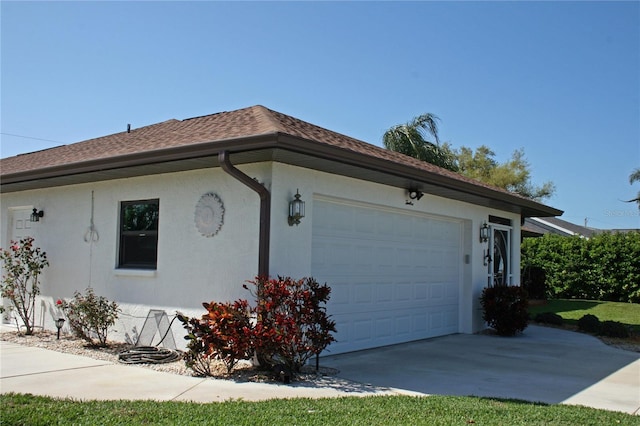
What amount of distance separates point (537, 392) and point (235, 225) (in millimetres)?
4637

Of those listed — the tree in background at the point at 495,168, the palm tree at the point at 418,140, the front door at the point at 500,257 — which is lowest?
the front door at the point at 500,257

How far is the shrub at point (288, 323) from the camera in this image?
24.2 ft

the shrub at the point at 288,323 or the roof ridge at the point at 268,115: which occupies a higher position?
the roof ridge at the point at 268,115

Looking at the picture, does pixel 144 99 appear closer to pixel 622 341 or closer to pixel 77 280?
pixel 77 280

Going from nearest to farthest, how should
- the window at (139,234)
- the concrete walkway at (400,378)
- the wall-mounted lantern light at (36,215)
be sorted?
the concrete walkway at (400,378) < the window at (139,234) < the wall-mounted lantern light at (36,215)

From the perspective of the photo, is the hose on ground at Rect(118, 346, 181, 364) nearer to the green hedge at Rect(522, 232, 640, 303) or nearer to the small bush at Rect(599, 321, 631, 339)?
the small bush at Rect(599, 321, 631, 339)

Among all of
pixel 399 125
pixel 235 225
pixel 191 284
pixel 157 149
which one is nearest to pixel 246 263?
pixel 235 225

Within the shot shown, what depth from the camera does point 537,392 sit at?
288 inches

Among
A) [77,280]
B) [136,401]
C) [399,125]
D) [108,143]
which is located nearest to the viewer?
[136,401]

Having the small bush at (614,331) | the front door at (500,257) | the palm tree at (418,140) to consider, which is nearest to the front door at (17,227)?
the front door at (500,257)

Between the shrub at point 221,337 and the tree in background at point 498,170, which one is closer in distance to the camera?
the shrub at point 221,337

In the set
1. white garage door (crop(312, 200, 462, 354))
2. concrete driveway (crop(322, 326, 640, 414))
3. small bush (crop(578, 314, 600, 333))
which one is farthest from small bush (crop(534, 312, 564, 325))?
white garage door (crop(312, 200, 462, 354))

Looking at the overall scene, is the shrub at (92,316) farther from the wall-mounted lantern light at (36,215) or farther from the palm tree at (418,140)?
the palm tree at (418,140)

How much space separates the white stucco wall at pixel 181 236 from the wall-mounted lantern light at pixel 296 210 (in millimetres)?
82
